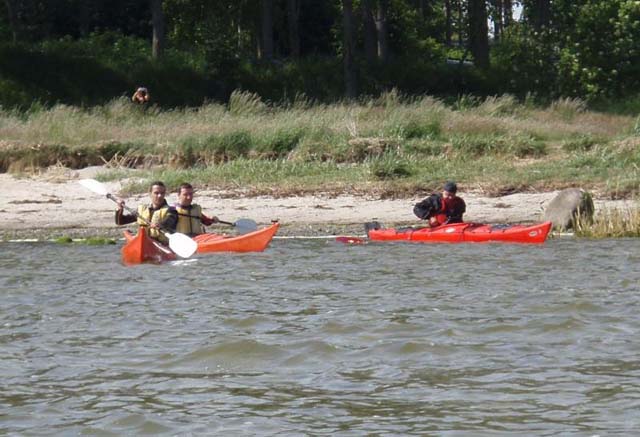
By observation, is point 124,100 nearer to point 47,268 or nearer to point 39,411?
point 47,268

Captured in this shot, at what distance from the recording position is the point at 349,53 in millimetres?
31656

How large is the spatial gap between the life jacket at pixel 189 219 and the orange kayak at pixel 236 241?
113 mm

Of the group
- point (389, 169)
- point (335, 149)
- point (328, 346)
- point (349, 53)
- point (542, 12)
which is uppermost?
point (542, 12)

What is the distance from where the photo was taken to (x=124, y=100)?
25734 millimetres

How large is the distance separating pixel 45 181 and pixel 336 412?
43.3 feet

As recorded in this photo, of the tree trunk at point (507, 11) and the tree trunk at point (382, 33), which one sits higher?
the tree trunk at point (507, 11)

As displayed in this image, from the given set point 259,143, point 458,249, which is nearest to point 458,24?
point 259,143

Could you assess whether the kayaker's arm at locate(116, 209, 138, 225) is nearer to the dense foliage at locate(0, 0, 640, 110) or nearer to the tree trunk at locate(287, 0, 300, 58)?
the dense foliage at locate(0, 0, 640, 110)

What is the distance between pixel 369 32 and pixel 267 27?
3018 millimetres

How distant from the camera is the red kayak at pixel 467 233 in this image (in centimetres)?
1548

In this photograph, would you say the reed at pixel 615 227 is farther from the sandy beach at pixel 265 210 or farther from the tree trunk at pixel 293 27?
the tree trunk at pixel 293 27

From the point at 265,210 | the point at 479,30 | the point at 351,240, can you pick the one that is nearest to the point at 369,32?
the point at 479,30

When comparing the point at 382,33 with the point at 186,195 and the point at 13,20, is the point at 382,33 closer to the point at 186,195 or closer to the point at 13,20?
the point at 13,20

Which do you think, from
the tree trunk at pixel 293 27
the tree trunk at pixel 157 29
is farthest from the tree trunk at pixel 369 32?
the tree trunk at pixel 157 29
